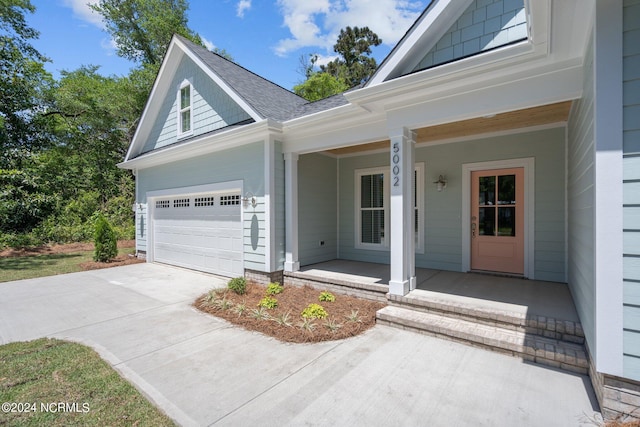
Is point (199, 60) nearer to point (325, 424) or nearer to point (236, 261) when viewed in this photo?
point (236, 261)

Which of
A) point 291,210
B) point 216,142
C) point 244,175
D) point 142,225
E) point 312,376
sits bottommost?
point 312,376

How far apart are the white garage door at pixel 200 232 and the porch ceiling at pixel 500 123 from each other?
4.64 m

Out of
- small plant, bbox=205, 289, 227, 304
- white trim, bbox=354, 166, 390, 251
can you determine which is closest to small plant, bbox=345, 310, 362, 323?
small plant, bbox=205, 289, 227, 304

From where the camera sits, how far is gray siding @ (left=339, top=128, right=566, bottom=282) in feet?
18.4

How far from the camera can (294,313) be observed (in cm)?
494

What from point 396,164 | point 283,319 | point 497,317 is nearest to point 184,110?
point 396,164

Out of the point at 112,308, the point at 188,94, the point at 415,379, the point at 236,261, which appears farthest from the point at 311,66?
the point at 415,379

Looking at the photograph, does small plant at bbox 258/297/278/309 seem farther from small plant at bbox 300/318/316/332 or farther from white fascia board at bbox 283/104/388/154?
white fascia board at bbox 283/104/388/154

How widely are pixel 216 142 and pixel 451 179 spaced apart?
17.8ft

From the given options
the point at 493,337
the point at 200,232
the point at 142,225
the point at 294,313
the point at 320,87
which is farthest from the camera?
the point at 320,87

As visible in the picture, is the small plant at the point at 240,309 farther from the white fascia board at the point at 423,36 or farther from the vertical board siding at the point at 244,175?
the white fascia board at the point at 423,36

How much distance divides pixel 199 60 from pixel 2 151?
1098 centimetres

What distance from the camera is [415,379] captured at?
3117mm

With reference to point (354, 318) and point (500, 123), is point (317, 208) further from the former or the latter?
point (500, 123)
